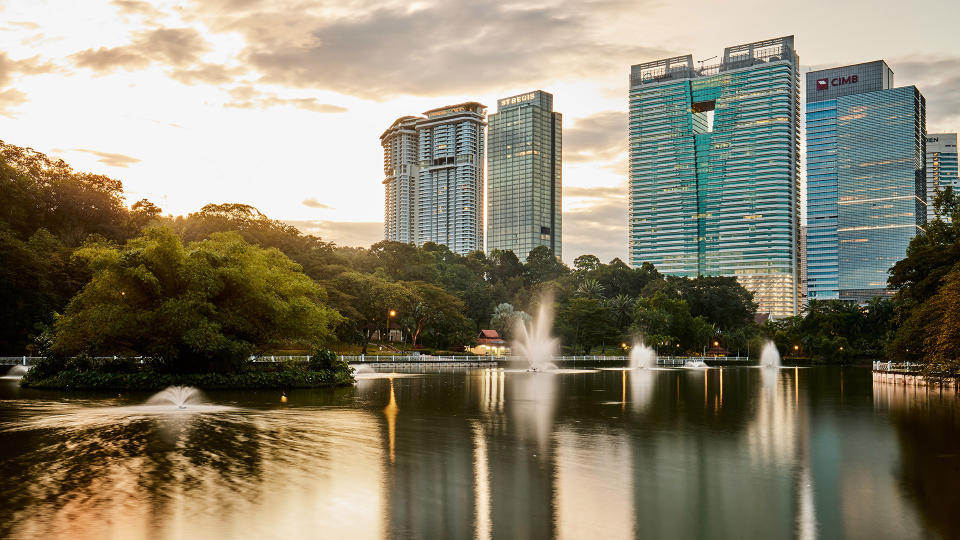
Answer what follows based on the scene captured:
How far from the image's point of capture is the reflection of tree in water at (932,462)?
1109 centimetres

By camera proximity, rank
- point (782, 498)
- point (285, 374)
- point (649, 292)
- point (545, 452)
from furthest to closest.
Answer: point (649, 292), point (285, 374), point (545, 452), point (782, 498)

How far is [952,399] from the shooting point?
3256cm

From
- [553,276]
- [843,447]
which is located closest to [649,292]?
[553,276]

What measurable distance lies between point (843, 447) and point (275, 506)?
14.4m

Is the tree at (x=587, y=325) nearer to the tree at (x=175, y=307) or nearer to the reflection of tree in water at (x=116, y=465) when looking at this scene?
the tree at (x=175, y=307)

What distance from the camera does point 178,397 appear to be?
28.5 metres

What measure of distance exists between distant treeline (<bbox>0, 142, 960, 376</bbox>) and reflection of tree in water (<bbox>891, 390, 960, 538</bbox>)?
8766 mm

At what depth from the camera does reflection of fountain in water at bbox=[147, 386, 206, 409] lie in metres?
27.2

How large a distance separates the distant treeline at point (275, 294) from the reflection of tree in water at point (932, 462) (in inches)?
345

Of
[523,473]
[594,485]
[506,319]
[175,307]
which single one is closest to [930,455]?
[594,485]

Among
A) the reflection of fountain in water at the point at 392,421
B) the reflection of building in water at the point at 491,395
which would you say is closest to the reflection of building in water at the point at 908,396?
the reflection of building in water at the point at 491,395

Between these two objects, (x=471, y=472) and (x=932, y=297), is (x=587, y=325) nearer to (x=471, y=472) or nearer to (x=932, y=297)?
(x=932, y=297)

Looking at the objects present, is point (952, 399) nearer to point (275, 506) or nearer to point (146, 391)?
point (275, 506)

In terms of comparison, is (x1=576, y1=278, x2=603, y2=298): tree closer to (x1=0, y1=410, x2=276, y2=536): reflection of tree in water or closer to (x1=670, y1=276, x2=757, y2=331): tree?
(x1=670, y1=276, x2=757, y2=331): tree
